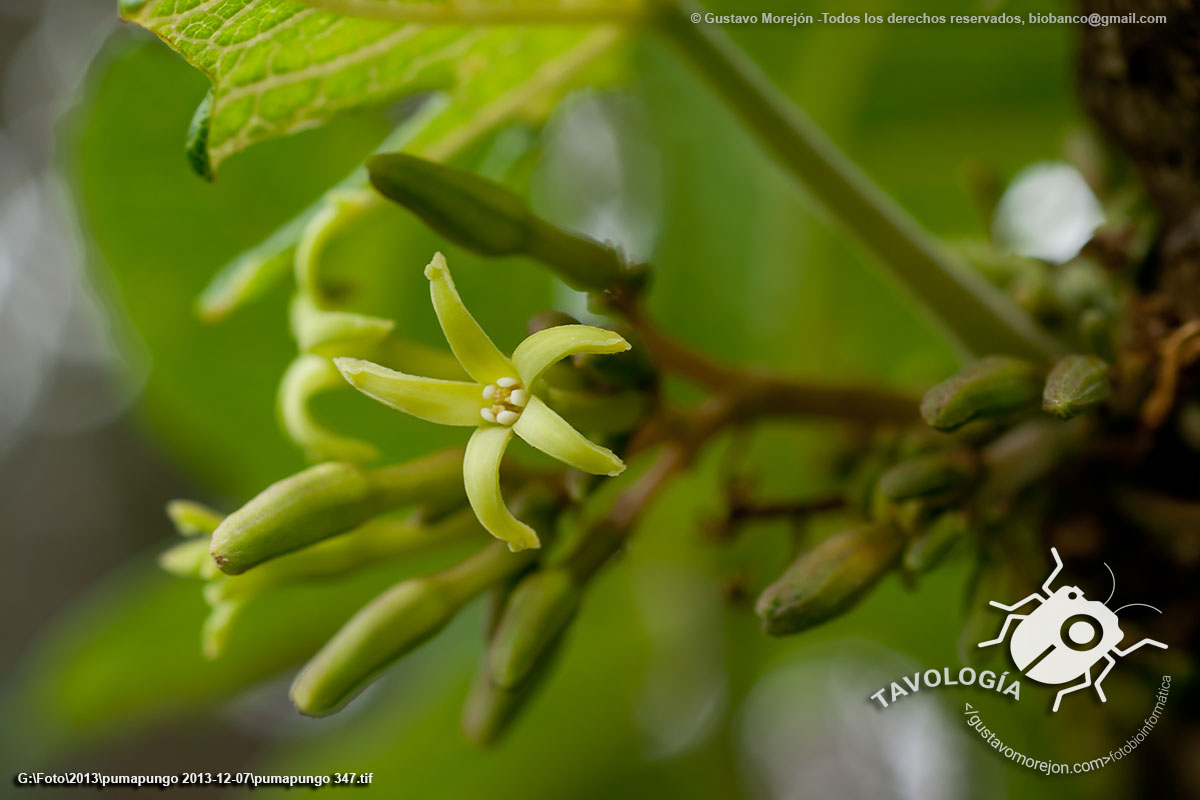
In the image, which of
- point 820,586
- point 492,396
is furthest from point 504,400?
point 820,586

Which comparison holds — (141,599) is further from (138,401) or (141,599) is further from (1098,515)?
(1098,515)

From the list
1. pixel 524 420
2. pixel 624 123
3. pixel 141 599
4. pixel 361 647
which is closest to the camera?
pixel 524 420

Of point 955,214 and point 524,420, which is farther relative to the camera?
point 955,214

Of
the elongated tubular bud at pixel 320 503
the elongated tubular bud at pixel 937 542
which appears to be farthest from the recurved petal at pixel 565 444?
the elongated tubular bud at pixel 937 542

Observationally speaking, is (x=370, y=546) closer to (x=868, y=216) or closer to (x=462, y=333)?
(x=462, y=333)

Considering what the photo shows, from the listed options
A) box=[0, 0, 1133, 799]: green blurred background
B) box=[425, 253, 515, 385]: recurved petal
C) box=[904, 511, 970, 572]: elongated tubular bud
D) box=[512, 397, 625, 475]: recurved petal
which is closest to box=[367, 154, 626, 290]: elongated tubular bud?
box=[425, 253, 515, 385]: recurved petal

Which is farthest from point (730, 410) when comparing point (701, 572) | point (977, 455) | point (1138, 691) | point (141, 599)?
point (141, 599)

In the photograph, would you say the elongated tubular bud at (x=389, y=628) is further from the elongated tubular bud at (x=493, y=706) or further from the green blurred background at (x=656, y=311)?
the green blurred background at (x=656, y=311)
